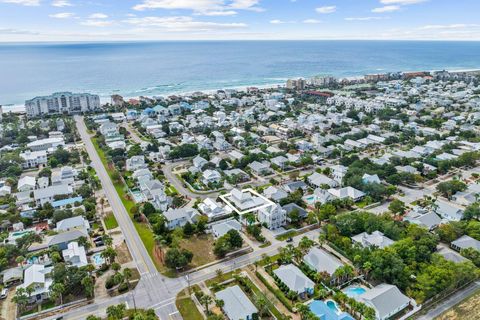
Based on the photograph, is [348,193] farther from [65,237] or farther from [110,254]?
[65,237]

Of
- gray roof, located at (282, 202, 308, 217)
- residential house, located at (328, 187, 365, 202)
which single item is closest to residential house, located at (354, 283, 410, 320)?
gray roof, located at (282, 202, 308, 217)

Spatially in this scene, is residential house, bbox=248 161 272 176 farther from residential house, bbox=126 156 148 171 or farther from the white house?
the white house

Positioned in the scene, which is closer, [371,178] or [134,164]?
[371,178]

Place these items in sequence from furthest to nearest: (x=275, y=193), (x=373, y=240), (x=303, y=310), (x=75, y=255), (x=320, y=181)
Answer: (x=320, y=181) → (x=275, y=193) → (x=373, y=240) → (x=75, y=255) → (x=303, y=310)

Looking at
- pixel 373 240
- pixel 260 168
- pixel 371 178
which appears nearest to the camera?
pixel 373 240

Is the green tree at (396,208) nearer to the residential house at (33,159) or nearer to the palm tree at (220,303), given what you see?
the palm tree at (220,303)

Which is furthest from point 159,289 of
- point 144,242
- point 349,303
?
point 349,303

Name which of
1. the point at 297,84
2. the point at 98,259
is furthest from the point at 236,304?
the point at 297,84

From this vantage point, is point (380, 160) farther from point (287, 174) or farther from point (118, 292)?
point (118, 292)

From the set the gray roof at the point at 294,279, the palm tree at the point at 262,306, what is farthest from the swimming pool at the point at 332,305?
the palm tree at the point at 262,306
